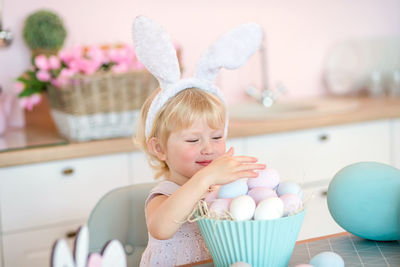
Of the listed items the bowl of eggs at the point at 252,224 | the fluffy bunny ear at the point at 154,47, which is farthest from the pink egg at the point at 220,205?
the fluffy bunny ear at the point at 154,47

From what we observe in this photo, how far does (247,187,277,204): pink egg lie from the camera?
2.76 ft

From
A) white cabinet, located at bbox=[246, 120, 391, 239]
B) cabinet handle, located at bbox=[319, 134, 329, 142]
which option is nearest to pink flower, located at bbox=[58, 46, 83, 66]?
white cabinet, located at bbox=[246, 120, 391, 239]

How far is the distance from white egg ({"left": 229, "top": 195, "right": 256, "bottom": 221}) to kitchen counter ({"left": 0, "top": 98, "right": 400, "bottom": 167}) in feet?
3.83

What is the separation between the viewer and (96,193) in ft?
6.32

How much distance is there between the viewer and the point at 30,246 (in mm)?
1856

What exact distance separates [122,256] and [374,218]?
475mm

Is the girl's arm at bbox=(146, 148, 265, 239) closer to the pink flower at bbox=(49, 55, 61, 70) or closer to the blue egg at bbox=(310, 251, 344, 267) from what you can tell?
the blue egg at bbox=(310, 251, 344, 267)

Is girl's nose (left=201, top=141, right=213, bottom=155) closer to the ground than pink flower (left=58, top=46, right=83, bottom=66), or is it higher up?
closer to the ground

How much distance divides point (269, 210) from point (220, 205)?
0.08m

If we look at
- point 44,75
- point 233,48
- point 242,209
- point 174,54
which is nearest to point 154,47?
point 174,54

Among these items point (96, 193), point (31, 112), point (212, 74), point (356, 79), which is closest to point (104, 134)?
point (96, 193)

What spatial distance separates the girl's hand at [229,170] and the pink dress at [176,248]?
0.96 ft

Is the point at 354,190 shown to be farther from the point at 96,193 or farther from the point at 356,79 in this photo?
the point at 356,79

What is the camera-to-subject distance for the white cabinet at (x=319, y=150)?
7.15 feet
